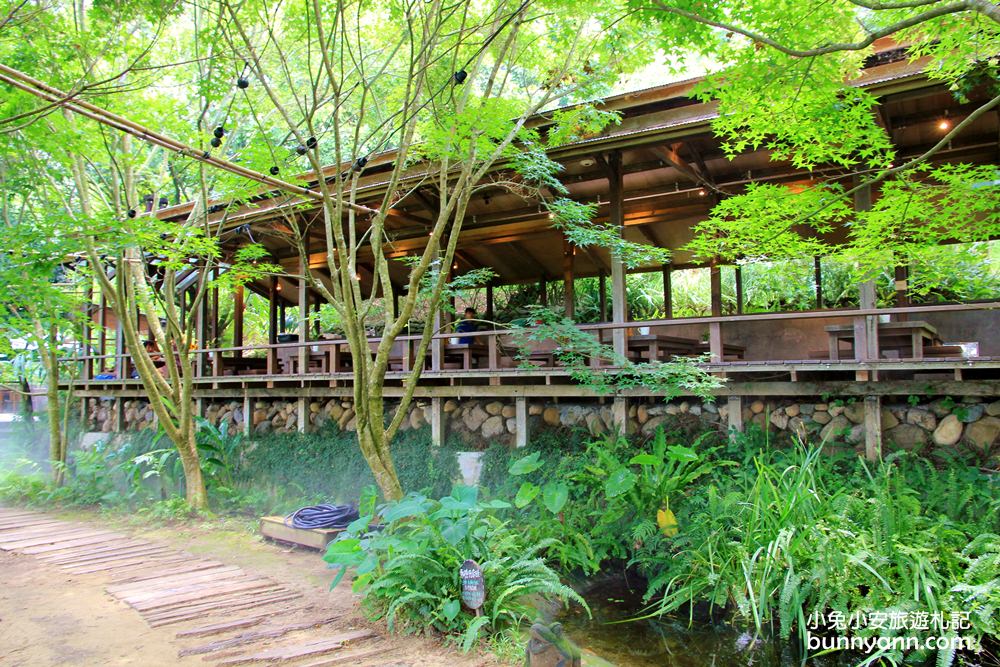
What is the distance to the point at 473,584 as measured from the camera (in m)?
4.16

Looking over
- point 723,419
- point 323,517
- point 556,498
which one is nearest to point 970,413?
point 723,419

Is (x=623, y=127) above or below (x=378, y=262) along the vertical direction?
above

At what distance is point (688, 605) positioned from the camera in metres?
5.45

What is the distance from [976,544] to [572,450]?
389 centimetres

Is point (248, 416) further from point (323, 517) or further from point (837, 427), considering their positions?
point (837, 427)

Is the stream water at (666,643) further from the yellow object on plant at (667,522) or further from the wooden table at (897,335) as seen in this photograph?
the wooden table at (897,335)

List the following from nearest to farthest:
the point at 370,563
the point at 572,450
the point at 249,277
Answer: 1. the point at 370,563
2. the point at 572,450
3. the point at 249,277

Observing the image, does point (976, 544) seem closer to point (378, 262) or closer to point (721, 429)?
point (721, 429)

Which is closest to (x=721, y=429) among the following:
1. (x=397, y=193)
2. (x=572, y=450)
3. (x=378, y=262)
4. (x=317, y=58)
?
(x=572, y=450)

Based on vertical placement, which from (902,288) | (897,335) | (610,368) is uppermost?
(902,288)

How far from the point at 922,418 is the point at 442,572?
185 inches

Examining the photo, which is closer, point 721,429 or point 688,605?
point 688,605

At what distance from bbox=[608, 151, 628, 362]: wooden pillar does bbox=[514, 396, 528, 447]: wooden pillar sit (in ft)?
3.82

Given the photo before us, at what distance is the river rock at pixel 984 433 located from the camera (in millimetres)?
5707
